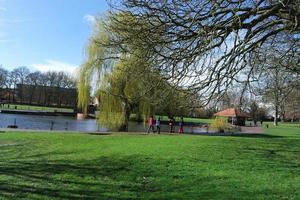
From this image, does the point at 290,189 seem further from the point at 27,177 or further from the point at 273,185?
the point at 27,177

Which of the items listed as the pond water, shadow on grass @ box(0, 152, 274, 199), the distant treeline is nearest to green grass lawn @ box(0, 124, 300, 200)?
shadow on grass @ box(0, 152, 274, 199)

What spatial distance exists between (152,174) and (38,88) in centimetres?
11863

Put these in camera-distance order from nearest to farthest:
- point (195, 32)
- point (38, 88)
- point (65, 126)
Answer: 1. point (195, 32)
2. point (65, 126)
3. point (38, 88)

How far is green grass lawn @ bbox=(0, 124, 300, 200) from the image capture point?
926 cm

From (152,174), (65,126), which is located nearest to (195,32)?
(152,174)

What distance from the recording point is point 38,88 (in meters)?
126

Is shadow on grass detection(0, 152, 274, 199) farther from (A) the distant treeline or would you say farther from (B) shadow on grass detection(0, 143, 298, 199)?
(A) the distant treeline

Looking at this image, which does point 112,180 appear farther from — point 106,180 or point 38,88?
point 38,88

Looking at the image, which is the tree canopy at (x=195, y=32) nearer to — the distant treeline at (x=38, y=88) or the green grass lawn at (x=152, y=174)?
the green grass lawn at (x=152, y=174)

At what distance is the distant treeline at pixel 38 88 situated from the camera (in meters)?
123

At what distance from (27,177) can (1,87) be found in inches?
4618

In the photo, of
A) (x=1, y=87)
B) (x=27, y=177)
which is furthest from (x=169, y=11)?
(x=1, y=87)

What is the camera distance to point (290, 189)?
385 inches

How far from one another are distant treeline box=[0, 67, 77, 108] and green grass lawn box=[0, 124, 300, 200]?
104 meters
